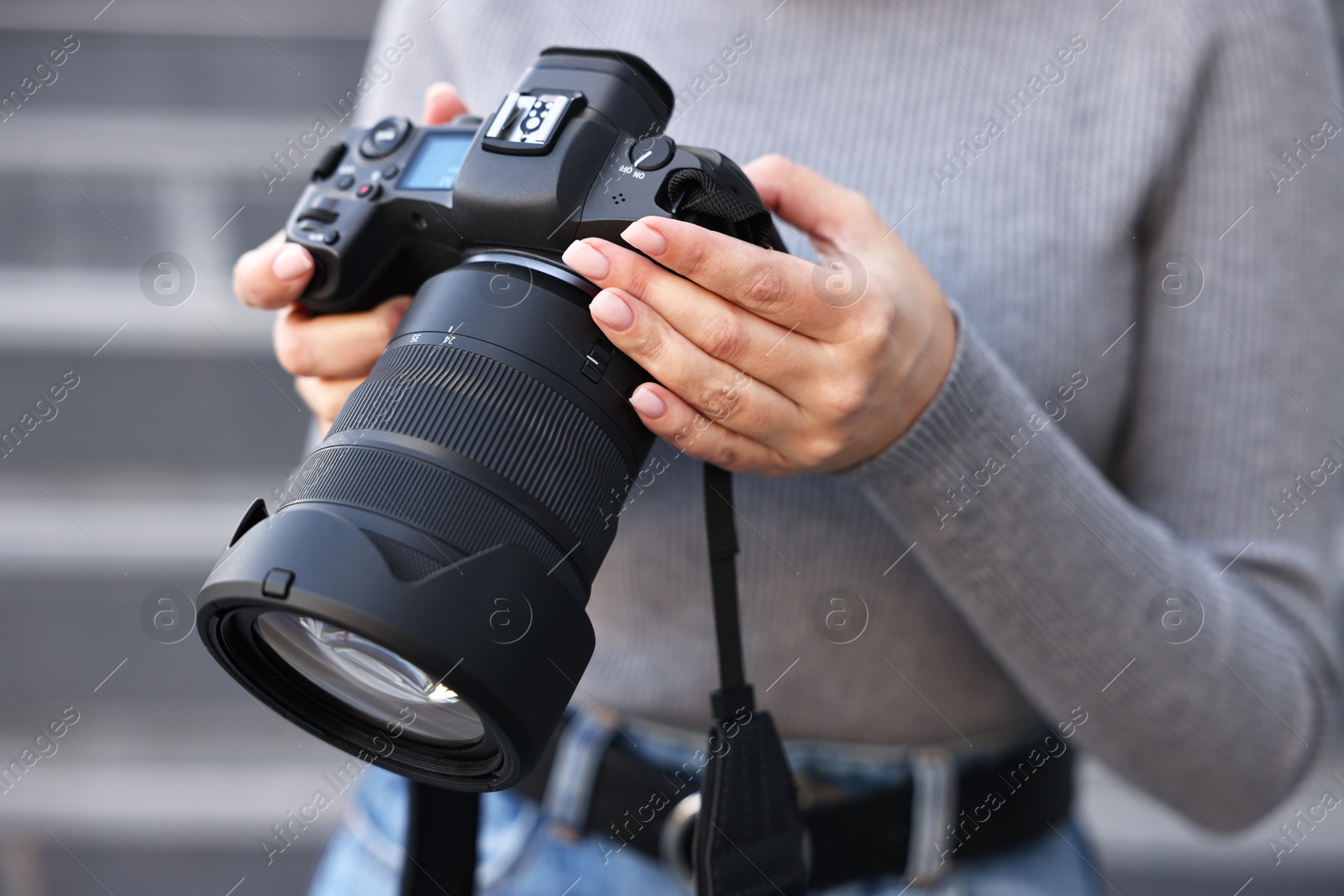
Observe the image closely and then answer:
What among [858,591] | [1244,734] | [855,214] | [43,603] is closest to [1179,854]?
[1244,734]

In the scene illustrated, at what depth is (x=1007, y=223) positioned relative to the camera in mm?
527

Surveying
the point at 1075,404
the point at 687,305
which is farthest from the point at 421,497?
the point at 1075,404

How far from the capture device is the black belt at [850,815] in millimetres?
527

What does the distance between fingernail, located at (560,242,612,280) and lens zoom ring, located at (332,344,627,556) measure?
1.8 inches

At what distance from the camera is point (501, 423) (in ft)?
1.21

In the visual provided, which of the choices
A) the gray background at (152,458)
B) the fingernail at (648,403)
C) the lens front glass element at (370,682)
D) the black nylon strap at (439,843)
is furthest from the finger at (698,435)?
the gray background at (152,458)

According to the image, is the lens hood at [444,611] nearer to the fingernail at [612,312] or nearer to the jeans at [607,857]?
the fingernail at [612,312]

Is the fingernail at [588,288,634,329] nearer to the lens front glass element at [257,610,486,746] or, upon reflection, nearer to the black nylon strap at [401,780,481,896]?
the lens front glass element at [257,610,486,746]

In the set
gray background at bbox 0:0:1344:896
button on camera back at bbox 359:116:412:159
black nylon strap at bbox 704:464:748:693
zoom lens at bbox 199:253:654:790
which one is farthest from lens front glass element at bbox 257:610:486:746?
gray background at bbox 0:0:1344:896

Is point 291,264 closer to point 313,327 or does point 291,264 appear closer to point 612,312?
point 313,327

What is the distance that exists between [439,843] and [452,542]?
25 cm

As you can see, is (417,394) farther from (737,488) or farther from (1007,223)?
(1007,223)

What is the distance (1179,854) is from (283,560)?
1364 mm

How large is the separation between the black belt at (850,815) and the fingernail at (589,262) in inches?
11.2
